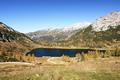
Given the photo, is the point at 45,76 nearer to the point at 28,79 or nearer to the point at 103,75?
the point at 28,79

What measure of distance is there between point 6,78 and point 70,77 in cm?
1022

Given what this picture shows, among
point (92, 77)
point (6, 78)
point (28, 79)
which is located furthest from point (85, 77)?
point (6, 78)

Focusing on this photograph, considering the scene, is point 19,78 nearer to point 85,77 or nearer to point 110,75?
point 85,77

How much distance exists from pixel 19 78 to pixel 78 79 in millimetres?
9252

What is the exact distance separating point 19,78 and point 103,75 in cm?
1408

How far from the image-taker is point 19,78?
33500mm

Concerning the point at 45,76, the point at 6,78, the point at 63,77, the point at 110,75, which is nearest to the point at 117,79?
the point at 110,75

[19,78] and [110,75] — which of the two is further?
[110,75]

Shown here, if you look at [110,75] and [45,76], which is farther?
[110,75]

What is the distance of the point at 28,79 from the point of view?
32.4 metres

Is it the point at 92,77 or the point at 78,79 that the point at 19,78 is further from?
the point at 92,77

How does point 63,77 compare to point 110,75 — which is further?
point 110,75

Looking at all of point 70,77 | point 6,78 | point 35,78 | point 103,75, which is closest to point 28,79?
point 35,78

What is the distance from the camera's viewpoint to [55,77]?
1262 inches
